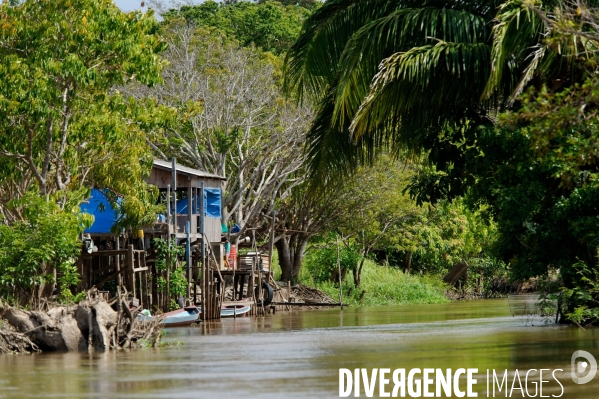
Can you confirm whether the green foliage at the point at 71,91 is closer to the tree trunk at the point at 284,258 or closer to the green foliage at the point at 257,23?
the tree trunk at the point at 284,258

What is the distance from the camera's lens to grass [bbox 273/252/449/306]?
42.0 metres

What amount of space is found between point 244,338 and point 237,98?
58.3 ft

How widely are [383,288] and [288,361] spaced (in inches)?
1159

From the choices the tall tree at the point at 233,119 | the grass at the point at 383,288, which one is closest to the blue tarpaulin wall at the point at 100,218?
the tall tree at the point at 233,119

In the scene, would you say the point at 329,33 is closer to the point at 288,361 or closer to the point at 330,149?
the point at 330,149

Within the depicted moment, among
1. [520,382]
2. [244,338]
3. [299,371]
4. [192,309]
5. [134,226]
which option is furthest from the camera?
[192,309]

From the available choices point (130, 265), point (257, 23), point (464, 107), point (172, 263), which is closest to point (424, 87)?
point (464, 107)

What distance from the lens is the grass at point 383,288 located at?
42000 mm

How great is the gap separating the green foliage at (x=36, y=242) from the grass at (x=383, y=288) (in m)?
20.3

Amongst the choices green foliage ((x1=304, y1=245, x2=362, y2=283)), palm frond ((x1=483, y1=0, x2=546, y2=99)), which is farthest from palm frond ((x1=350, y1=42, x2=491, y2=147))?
green foliage ((x1=304, y1=245, x2=362, y2=283))

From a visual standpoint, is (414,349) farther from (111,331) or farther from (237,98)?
(237,98)

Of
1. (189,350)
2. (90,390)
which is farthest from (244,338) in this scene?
(90,390)

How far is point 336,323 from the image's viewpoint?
2628 cm

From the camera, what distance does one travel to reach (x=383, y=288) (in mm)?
43625
